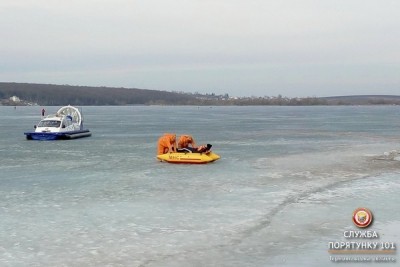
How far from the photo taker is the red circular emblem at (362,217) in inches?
326

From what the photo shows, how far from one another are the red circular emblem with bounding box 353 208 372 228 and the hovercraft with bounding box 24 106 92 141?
20.6 m

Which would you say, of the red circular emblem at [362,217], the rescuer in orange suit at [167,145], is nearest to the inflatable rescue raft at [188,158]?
the rescuer in orange suit at [167,145]

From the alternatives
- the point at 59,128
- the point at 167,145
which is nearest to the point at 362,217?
the point at 167,145

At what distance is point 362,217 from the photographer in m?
8.71

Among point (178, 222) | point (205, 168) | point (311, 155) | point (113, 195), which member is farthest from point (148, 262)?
point (311, 155)

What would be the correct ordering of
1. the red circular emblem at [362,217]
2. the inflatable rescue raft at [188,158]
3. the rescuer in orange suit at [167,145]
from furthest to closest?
the rescuer in orange suit at [167,145] → the inflatable rescue raft at [188,158] → the red circular emblem at [362,217]

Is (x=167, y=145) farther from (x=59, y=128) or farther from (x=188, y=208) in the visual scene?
(x=59, y=128)

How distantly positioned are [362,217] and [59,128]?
852 inches

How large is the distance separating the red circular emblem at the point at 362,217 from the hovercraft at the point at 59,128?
2064 cm

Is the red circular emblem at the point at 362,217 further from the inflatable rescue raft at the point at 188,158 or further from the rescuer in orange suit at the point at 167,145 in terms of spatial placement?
the rescuer in orange suit at the point at 167,145

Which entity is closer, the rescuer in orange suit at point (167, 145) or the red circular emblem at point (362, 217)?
the red circular emblem at point (362, 217)

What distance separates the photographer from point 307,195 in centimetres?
1086

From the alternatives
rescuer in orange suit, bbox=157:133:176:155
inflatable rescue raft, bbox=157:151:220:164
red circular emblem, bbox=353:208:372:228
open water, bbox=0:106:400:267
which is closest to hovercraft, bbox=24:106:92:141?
open water, bbox=0:106:400:267

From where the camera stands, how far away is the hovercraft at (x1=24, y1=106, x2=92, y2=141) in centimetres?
2722
